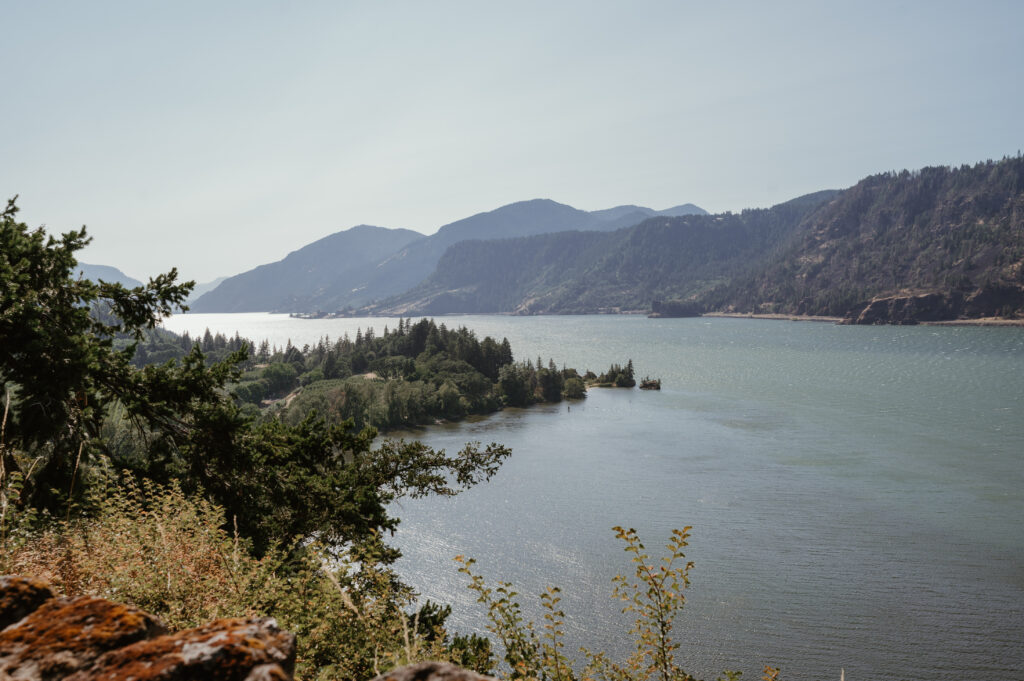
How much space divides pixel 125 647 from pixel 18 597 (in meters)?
1.24

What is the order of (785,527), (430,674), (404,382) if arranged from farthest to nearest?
(404,382) < (785,527) < (430,674)

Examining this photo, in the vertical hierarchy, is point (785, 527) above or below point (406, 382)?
below

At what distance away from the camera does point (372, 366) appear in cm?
16900

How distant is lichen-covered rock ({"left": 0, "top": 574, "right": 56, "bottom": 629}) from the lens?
4191 mm

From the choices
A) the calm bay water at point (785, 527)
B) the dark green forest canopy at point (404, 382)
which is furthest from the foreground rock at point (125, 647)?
the dark green forest canopy at point (404, 382)

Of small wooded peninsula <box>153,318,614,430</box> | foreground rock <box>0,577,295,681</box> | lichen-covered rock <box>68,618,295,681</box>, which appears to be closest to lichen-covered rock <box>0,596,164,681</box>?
foreground rock <box>0,577,295,681</box>

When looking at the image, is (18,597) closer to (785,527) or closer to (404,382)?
(785,527)

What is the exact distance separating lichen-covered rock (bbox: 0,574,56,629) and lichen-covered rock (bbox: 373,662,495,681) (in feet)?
9.28

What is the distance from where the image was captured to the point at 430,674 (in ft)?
11.8

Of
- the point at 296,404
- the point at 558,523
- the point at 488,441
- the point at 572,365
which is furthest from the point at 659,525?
the point at 572,365

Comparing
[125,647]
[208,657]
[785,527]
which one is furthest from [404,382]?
[208,657]

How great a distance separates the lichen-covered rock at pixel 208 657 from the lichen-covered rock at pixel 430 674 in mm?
680

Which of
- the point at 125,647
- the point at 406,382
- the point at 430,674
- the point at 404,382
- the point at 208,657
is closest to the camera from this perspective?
the point at 208,657

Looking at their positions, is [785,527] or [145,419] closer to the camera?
[145,419]
